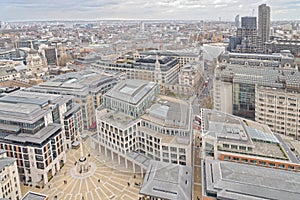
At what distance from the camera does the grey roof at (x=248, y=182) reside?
19969mm

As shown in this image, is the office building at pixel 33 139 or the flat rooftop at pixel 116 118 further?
the flat rooftop at pixel 116 118

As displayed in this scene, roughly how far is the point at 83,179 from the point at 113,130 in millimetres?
6800

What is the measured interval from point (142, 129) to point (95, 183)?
8.29 m

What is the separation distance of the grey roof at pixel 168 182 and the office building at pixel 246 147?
3.34m

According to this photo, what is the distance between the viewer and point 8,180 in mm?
26109

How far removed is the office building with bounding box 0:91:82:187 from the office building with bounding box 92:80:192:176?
635cm

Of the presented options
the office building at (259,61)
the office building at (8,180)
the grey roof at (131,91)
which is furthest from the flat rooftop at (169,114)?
the office building at (259,61)

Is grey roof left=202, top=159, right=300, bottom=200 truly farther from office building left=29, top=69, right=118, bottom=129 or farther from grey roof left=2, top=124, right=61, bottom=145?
office building left=29, top=69, right=118, bottom=129

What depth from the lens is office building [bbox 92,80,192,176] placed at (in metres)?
A: 30.5

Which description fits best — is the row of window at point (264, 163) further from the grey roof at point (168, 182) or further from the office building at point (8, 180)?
the office building at point (8, 180)

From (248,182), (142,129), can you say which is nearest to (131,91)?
(142,129)

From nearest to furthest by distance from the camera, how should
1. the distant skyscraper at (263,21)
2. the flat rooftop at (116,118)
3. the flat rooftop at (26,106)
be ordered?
1. the flat rooftop at (26,106)
2. the flat rooftop at (116,118)
3. the distant skyscraper at (263,21)

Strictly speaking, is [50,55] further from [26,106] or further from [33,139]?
[33,139]

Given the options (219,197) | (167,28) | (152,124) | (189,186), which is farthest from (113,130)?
(167,28)
